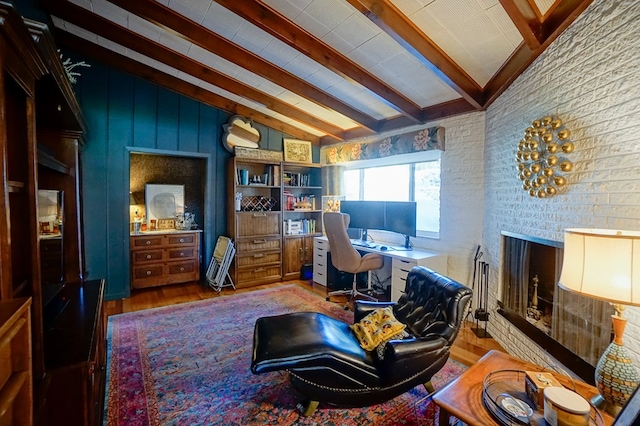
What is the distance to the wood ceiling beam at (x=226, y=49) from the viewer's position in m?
2.67

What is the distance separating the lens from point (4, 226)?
973 mm

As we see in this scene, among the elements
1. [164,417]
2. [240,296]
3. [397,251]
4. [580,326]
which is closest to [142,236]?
[240,296]

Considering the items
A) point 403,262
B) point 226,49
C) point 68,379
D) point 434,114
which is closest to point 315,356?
point 68,379

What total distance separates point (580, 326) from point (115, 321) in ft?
13.6

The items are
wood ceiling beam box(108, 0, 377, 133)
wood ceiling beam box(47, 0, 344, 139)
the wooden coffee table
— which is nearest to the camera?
the wooden coffee table

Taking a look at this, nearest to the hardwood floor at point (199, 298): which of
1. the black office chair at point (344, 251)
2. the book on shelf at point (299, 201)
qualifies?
the black office chair at point (344, 251)

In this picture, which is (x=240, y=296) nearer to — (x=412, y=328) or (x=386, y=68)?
(x=412, y=328)

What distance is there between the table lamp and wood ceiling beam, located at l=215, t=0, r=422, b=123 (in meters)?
2.37

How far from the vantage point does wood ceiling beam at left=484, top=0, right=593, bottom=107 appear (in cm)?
183

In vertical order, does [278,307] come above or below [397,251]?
below

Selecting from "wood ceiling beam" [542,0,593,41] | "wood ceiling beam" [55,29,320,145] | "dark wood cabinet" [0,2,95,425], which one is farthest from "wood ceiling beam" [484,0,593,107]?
"wood ceiling beam" [55,29,320,145]

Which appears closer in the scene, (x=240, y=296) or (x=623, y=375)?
(x=623, y=375)

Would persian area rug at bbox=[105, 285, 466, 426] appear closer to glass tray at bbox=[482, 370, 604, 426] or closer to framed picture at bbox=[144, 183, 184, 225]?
→ glass tray at bbox=[482, 370, 604, 426]

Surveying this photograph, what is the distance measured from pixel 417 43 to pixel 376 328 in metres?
2.22
